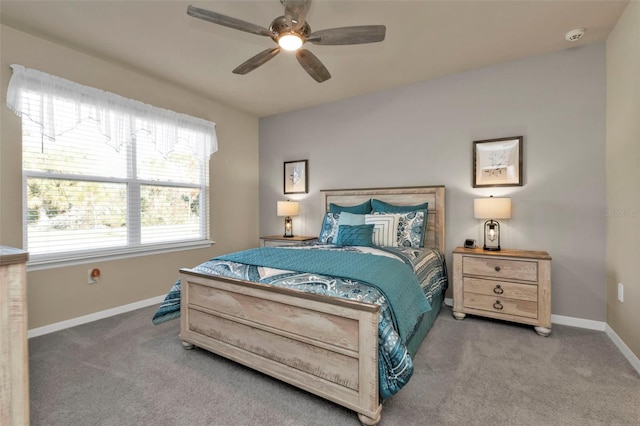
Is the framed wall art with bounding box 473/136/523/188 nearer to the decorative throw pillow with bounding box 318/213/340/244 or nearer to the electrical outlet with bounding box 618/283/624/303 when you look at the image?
the electrical outlet with bounding box 618/283/624/303

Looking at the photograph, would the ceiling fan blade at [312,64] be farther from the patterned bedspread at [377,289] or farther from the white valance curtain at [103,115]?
the white valance curtain at [103,115]

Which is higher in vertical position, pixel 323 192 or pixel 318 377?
pixel 323 192

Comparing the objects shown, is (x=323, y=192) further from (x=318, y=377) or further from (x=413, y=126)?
(x=318, y=377)

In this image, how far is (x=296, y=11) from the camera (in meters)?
1.82

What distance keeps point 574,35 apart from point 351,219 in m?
2.57

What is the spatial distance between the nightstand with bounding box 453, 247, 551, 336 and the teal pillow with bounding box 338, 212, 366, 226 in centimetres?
101

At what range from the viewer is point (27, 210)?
102 inches

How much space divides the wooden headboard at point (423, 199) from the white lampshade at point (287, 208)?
0.78 m

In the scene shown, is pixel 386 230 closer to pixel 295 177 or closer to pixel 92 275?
pixel 295 177

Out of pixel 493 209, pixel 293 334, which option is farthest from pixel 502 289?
pixel 293 334

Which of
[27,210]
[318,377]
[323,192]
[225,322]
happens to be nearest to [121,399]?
[225,322]

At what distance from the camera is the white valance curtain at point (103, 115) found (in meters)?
2.52

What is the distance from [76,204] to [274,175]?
101 inches

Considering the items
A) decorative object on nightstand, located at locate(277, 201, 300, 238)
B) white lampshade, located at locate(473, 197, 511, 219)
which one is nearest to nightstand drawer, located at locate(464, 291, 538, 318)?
white lampshade, located at locate(473, 197, 511, 219)
